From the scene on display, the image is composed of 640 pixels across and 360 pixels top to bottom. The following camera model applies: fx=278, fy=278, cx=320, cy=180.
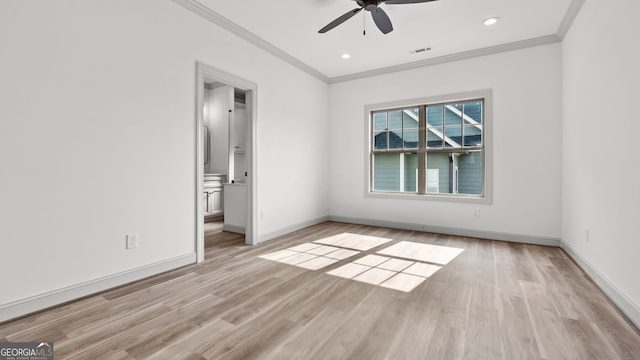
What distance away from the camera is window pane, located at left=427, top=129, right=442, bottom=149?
4621 millimetres

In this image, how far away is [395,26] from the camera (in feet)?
11.2

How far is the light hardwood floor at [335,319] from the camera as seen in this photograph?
156 cm

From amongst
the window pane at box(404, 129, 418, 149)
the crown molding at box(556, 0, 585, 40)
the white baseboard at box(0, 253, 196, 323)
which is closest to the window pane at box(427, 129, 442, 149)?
the window pane at box(404, 129, 418, 149)

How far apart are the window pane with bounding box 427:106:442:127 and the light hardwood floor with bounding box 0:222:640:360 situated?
8.43 feet

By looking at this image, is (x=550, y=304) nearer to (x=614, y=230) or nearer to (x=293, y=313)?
(x=614, y=230)

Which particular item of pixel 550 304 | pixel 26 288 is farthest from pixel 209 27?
pixel 550 304

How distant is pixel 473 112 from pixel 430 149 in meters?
0.84

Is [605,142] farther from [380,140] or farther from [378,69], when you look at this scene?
[378,69]

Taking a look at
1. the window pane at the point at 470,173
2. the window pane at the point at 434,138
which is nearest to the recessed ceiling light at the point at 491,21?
the window pane at the point at 434,138

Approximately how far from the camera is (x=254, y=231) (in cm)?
379

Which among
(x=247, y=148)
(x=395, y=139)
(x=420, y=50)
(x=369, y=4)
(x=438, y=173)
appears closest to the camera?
(x=369, y=4)

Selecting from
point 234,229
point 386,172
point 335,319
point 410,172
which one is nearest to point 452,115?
point 410,172

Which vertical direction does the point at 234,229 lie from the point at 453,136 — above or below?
below

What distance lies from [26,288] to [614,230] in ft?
14.2
